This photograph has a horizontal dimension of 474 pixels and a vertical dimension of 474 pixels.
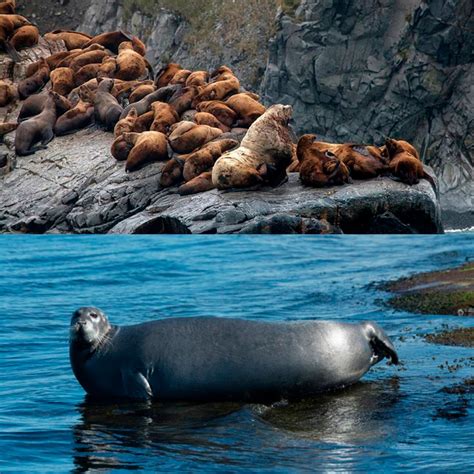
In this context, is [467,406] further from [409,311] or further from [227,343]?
[409,311]

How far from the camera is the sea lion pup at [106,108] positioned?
2366 centimetres

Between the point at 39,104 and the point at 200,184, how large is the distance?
27.0ft

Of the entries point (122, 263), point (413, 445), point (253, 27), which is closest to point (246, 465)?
point (413, 445)

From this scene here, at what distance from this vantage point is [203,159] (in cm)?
1917

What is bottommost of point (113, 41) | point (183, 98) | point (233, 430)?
point (233, 430)

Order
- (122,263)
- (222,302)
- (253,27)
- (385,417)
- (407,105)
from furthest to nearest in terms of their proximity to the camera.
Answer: (253,27) < (407,105) < (122,263) < (222,302) < (385,417)

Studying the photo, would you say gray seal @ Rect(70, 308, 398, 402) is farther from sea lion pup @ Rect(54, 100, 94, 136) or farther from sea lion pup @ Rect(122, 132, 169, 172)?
sea lion pup @ Rect(54, 100, 94, 136)

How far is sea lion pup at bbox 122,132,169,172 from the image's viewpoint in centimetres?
2034

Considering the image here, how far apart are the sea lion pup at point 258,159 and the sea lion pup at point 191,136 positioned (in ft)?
6.68

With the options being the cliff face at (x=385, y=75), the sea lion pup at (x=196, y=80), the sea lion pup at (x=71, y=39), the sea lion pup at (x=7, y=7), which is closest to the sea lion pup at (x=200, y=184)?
the sea lion pup at (x=196, y=80)

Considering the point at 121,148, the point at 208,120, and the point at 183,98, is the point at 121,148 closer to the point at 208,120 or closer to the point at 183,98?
the point at 208,120

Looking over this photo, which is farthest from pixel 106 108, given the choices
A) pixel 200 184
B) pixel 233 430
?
pixel 233 430

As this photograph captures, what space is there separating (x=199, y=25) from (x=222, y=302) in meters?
117

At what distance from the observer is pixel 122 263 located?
2298cm
